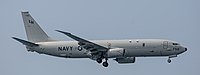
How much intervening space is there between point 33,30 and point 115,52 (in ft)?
47.0

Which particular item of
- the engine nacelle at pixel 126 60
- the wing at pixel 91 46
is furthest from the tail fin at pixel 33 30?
the engine nacelle at pixel 126 60

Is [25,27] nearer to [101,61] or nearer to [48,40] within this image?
[48,40]

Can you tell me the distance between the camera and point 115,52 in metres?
79.3

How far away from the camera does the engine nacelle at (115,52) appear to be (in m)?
78.9

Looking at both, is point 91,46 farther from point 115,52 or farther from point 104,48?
point 115,52

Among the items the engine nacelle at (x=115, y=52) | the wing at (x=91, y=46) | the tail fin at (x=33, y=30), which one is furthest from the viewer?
the tail fin at (x=33, y=30)

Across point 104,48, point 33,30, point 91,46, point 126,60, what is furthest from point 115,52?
point 33,30

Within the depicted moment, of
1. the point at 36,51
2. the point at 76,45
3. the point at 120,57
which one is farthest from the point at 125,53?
the point at 36,51

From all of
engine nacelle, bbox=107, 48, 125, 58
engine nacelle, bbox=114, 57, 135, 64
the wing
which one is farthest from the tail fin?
engine nacelle, bbox=107, 48, 125, 58

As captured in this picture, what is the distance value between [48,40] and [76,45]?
5.32m

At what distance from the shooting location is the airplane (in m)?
79.2

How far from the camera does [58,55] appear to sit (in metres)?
84.2

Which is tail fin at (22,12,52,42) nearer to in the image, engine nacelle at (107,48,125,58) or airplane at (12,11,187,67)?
airplane at (12,11,187,67)

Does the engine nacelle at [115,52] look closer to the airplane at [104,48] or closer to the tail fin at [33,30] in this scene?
the airplane at [104,48]
